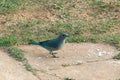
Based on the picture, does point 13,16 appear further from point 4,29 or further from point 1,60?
point 1,60

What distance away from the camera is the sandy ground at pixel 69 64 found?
6363mm

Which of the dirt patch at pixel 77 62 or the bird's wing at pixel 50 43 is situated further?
the bird's wing at pixel 50 43

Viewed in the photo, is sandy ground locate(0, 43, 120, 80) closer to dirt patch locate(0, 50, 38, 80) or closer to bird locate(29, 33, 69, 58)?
dirt patch locate(0, 50, 38, 80)

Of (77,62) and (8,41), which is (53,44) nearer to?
(77,62)

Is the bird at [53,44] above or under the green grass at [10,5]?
under

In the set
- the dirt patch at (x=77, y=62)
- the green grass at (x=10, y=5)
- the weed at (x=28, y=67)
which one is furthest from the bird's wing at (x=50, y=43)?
the green grass at (x=10, y=5)

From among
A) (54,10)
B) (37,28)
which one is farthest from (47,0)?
(37,28)

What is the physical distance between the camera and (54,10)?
8.53 m

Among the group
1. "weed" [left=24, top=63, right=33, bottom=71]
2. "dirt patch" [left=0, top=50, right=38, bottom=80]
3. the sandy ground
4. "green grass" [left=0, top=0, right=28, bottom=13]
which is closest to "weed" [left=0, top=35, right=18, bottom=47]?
the sandy ground

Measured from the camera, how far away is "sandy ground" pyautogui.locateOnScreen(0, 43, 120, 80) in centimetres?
636

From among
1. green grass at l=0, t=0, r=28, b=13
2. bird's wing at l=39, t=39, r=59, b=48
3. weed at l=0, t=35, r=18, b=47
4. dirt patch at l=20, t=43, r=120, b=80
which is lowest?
dirt patch at l=20, t=43, r=120, b=80

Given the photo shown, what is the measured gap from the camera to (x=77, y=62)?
6832 millimetres

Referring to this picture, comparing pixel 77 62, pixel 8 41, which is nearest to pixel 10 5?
pixel 8 41

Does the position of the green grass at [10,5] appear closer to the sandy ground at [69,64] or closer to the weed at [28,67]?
the sandy ground at [69,64]
